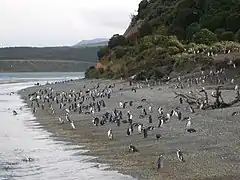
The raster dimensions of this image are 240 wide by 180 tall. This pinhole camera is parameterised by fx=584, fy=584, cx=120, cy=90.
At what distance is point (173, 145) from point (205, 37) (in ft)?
116

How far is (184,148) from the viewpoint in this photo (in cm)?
1440

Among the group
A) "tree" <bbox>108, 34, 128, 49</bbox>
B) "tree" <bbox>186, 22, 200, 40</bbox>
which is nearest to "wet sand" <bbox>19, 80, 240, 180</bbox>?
"tree" <bbox>186, 22, 200, 40</bbox>

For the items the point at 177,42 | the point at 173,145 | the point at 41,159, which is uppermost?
the point at 177,42

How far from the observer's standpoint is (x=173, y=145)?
15.1 metres

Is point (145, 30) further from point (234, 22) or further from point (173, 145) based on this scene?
point (173, 145)

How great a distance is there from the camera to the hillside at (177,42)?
42000mm

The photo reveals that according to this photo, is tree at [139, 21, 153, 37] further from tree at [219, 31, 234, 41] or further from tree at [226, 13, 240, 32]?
tree at [219, 31, 234, 41]

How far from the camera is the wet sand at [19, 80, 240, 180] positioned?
11.9 m

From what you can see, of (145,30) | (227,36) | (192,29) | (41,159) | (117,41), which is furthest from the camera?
(117,41)

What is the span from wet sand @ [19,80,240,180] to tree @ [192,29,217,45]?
24.9 m

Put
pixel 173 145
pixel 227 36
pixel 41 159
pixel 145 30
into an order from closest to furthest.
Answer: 1. pixel 173 145
2. pixel 41 159
3. pixel 227 36
4. pixel 145 30

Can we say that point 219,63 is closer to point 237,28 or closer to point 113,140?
point 237,28

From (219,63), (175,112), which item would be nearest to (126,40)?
(219,63)

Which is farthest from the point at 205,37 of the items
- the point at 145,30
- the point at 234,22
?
the point at 145,30
